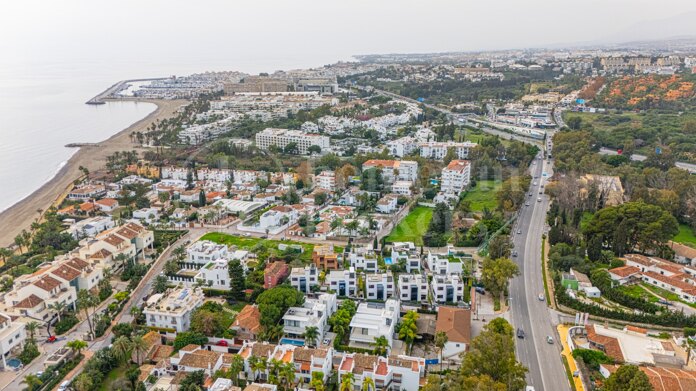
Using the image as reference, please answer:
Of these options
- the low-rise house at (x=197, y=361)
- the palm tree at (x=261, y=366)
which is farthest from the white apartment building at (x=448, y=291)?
the low-rise house at (x=197, y=361)

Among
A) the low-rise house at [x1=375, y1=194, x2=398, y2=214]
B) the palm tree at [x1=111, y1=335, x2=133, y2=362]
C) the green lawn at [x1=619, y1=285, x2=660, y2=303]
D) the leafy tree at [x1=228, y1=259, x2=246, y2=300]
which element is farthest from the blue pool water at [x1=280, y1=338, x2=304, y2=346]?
the low-rise house at [x1=375, y1=194, x2=398, y2=214]

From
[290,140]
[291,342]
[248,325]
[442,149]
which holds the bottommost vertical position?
[291,342]

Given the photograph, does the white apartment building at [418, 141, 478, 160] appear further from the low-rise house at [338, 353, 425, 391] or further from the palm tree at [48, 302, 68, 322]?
the palm tree at [48, 302, 68, 322]

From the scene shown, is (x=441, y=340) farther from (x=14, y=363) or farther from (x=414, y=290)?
(x=14, y=363)

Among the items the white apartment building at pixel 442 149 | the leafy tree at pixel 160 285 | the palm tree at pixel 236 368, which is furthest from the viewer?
the white apartment building at pixel 442 149

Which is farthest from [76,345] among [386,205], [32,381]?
[386,205]

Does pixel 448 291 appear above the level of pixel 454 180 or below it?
below

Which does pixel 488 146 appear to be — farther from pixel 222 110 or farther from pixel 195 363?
pixel 222 110

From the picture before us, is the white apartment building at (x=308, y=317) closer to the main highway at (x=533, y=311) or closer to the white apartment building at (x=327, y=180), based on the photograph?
the main highway at (x=533, y=311)
